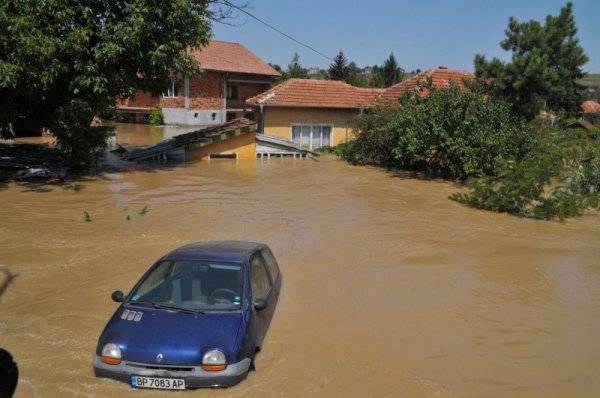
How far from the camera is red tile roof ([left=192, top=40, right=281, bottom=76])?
41812 millimetres

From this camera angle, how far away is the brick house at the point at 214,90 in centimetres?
4141

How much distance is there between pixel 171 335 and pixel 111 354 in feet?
2.03

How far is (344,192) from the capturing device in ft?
57.8

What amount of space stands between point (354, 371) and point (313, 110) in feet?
74.8

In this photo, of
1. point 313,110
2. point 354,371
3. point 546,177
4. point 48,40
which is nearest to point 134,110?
point 313,110

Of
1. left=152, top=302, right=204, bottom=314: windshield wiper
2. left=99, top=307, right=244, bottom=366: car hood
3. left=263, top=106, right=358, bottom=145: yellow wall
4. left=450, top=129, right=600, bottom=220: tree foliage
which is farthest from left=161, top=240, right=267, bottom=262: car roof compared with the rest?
left=263, top=106, right=358, bottom=145: yellow wall

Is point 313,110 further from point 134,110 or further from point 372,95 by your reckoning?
point 134,110

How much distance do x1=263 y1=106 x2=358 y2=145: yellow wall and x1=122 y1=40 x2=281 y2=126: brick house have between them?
14.5 meters

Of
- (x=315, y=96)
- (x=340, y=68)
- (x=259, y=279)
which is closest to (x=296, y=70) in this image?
(x=340, y=68)

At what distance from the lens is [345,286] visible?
29.4ft

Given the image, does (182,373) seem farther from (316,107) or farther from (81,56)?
(316,107)

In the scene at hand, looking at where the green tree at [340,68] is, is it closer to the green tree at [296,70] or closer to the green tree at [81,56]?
the green tree at [296,70]

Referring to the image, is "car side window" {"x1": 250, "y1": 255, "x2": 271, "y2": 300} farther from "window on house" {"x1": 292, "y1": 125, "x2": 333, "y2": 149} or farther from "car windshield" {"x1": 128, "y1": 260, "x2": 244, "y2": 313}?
"window on house" {"x1": 292, "y1": 125, "x2": 333, "y2": 149}

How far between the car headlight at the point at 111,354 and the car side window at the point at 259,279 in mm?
1628
